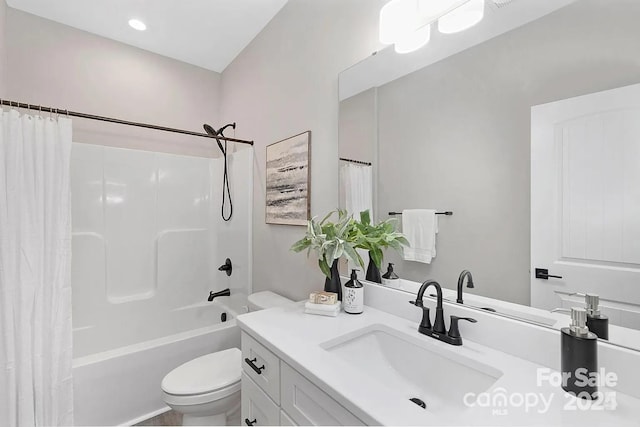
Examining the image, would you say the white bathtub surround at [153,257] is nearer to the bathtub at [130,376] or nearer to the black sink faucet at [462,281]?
the bathtub at [130,376]

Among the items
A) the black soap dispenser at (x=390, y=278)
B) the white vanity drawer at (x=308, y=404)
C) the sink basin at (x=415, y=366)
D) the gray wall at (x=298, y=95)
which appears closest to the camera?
the white vanity drawer at (x=308, y=404)

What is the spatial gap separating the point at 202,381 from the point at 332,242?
0.95 m

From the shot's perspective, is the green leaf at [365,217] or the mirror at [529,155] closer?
the mirror at [529,155]

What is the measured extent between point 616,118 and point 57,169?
2282 mm

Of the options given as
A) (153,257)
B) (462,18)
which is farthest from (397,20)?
(153,257)

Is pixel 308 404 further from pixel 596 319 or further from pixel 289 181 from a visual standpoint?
pixel 289 181

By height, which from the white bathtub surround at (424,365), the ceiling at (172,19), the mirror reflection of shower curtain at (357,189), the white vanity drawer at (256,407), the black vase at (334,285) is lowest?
the white vanity drawer at (256,407)

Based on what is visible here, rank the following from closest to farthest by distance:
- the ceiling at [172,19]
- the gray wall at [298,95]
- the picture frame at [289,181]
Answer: the gray wall at [298,95] < the picture frame at [289,181] < the ceiling at [172,19]

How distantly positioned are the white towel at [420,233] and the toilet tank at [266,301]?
848 mm

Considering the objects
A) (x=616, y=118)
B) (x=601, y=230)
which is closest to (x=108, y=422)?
(x=601, y=230)

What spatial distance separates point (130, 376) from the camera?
5.37 feet

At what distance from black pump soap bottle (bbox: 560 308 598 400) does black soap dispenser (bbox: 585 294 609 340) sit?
0.33 ft

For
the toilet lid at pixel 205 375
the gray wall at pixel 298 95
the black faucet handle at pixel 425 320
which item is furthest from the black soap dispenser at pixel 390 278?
the toilet lid at pixel 205 375

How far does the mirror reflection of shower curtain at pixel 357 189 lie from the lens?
1.40 m
